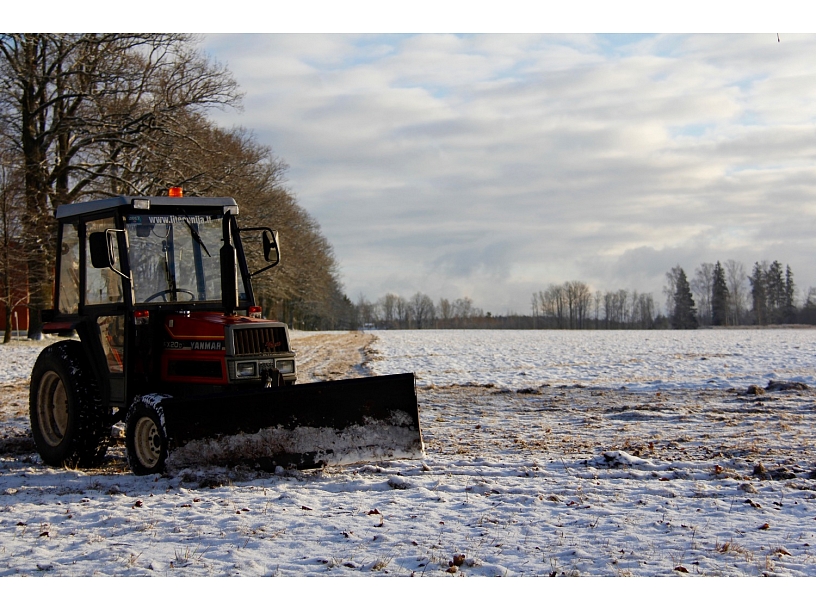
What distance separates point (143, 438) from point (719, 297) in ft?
417

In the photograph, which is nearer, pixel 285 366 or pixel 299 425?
pixel 299 425

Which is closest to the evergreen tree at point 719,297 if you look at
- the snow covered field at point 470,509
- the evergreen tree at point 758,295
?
the evergreen tree at point 758,295

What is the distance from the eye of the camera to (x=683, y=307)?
4678 inches

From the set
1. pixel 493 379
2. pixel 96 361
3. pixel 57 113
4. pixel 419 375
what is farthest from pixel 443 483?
pixel 57 113

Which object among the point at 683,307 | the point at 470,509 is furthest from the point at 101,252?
the point at 683,307

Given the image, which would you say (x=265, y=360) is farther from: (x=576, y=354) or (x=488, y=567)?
(x=576, y=354)

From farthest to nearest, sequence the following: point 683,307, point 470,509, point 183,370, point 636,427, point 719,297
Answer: point 719,297, point 683,307, point 636,427, point 183,370, point 470,509

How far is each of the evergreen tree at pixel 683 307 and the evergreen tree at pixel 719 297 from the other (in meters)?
5.91

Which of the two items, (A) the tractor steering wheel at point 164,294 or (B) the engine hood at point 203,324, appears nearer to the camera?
(B) the engine hood at point 203,324

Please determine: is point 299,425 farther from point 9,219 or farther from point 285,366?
point 9,219

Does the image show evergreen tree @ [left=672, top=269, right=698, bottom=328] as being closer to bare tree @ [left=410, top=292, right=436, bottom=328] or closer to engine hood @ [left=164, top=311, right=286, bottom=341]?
bare tree @ [left=410, top=292, right=436, bottom=328]

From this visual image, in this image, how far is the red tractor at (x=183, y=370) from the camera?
7.30 meters

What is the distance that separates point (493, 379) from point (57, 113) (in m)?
19.3

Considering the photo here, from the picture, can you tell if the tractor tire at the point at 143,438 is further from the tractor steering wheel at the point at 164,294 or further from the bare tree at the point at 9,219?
the bare tree at the point at 9,219
